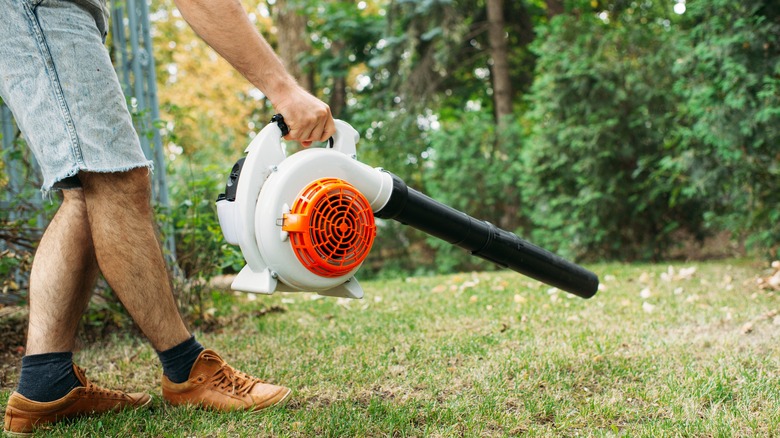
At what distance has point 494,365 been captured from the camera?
2369 millimetres

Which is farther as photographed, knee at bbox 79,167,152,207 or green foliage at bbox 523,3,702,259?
green foliage at bbox 523,3,702,259

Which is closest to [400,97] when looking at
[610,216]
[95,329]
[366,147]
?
[366,147]

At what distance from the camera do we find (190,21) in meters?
1.72

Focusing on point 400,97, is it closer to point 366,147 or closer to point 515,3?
point 366,147

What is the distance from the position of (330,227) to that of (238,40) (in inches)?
21.6

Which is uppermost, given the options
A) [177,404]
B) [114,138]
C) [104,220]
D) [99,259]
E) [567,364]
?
[114,138]

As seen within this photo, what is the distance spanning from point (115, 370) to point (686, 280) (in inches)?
144

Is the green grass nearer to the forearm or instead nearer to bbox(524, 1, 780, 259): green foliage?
the forearm

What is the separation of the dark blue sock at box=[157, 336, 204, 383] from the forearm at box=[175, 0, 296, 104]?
0.77 metres

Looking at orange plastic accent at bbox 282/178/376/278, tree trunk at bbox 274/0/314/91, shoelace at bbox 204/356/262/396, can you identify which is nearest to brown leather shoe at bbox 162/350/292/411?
shoelace at bbox 204/356/262/396

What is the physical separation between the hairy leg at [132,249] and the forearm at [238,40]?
0.43m

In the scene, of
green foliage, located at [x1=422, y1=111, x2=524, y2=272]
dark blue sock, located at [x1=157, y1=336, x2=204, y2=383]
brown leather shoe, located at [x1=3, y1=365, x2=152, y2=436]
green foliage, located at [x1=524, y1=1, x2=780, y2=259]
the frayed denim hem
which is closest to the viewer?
the frayed denim hem

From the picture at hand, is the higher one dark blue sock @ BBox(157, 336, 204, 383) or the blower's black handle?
the blower's black handle

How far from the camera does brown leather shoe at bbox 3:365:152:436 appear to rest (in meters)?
1.74
